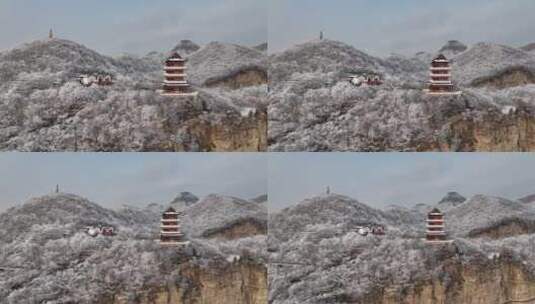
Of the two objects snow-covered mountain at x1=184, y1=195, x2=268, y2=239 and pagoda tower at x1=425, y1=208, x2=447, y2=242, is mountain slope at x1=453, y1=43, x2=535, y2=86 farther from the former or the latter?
snow-covered mountain at x1=184, y1=195, x2=268, y2=239

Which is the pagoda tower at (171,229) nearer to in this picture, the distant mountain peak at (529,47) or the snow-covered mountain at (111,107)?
the snow-covered mountain at (111,107)

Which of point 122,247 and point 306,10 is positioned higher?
point 306,10

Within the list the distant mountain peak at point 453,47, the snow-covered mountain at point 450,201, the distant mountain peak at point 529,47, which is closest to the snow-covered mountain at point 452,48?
the distant mountain peak at point 453,47

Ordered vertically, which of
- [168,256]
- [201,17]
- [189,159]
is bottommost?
[168,256]

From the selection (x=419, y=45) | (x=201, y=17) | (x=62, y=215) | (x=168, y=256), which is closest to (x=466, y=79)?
(x=419, y=45)

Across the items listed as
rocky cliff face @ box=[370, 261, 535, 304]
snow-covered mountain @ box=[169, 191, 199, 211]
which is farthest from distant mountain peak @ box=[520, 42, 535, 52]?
snow-covered mountain @ box=[169, 191, 199, 211]

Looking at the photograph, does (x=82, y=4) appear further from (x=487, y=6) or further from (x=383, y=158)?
(x=487, y=6)
